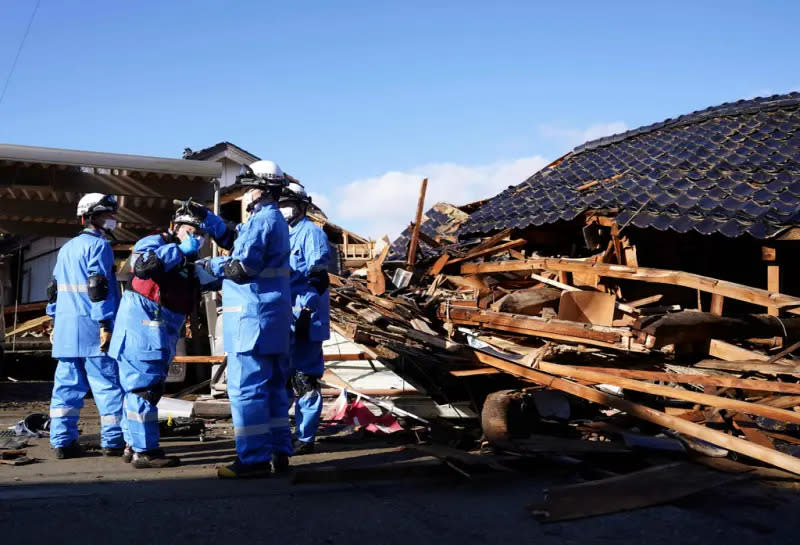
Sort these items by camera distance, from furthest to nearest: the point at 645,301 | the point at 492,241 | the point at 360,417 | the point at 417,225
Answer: the point at 417,225, the point at 492,241, the point at 360,417, the point at 645,301

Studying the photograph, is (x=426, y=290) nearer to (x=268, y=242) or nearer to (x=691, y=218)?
(x=691, y=218)

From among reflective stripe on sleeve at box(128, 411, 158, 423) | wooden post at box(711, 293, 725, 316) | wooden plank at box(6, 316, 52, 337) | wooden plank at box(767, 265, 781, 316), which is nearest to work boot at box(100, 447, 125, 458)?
reflective stripe on sleeve at box(128, 411, 158, 423)

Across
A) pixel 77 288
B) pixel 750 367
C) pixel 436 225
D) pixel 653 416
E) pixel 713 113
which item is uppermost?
pixel 713 113

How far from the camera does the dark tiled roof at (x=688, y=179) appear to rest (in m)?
8.07

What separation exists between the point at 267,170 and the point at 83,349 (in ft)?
7.09

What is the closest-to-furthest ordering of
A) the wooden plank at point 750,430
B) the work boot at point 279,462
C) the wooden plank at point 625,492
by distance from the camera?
the wooden plank at point 625,492, the wooden plank at point 750,430, the work boot at point 279,462

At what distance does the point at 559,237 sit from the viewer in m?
9.50

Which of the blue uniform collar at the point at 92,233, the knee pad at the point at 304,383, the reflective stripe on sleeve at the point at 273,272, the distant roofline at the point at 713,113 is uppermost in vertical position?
the distant roofline at the point at 713,113

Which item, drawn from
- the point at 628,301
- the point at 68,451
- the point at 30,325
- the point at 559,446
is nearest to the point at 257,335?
the point at 559,446

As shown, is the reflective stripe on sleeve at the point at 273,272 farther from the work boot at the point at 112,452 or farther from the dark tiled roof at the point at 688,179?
the dark tiled roof at the point at 688,179

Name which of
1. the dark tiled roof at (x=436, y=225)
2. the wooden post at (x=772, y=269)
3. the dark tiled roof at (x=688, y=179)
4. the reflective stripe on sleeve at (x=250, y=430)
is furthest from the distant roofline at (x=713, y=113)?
the reflective stripe on sleeve at (x=250, y=430)

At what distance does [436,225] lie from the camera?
13.0m

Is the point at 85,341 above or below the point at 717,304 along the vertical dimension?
below

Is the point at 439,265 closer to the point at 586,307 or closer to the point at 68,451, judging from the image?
the point at 586,307
